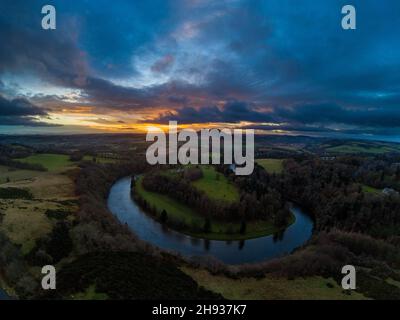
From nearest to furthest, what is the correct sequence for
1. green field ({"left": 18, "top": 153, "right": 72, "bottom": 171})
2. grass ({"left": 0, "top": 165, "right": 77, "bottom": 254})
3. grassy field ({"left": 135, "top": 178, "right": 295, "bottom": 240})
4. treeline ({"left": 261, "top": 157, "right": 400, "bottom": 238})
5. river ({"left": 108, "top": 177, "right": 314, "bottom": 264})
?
grass ({"left": 0, "top": 165, "right": 77, "bottom": 254}) → river ({"left": 108, "top": 177, "right": 314, "bottom": 264}) → treeline ({"left": 261, "top": 157, "right": 400, "bottom": 238}) → grassy field ({"left": 135, "top": 178, "right": 295, "bottom": 240}) → green field ({"left": 18, "top": 153, "right": 72, "bottom": 171})

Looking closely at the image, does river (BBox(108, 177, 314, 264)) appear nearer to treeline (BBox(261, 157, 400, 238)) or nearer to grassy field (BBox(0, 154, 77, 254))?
A: treeline (BBox(261, 157, 400, 238))

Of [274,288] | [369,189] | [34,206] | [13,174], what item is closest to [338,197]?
[369,189]

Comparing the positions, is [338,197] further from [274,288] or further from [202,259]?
[274,288]

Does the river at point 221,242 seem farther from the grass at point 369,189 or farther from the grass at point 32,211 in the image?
the grass at point 369,189

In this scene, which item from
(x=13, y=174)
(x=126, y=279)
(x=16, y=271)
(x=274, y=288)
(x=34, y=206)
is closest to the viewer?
(x=126, y=279)

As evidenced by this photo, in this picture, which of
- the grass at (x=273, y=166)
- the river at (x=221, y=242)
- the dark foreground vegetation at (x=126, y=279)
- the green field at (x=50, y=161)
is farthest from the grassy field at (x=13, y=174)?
Result: the grass at (x=273, y=166)

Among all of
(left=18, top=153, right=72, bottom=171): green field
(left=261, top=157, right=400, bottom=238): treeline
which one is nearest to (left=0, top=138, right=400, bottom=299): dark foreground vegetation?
(left=261, top=157, right=400, bottom=238): treeline

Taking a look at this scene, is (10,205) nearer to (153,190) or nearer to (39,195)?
(39,195)
